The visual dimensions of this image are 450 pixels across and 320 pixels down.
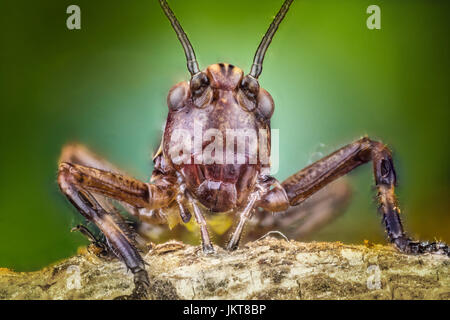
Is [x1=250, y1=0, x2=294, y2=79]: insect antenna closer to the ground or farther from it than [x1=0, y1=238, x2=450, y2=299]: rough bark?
farther from it

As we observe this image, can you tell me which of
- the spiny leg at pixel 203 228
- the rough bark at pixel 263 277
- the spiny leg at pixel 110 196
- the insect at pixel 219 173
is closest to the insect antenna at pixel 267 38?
the insect at pixel 219 173

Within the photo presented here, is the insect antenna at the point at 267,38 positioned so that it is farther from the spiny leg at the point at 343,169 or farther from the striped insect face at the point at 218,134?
the spiny leg at the point at 343,169

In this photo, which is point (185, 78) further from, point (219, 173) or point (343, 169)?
point (343, 169)

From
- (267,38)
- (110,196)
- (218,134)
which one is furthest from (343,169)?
(110,196)

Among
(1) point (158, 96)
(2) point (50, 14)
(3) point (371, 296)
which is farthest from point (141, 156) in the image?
(3) point (371, 296)

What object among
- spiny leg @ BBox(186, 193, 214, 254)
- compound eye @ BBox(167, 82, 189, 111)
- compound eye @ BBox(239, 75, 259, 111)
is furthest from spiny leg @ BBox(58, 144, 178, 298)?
compound eye @ BBox(239, 75, 259, 111)

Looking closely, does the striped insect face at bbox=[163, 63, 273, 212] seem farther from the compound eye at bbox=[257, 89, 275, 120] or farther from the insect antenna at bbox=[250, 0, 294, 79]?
the insect antenna at bbox=[250, 0, 294, 79]
